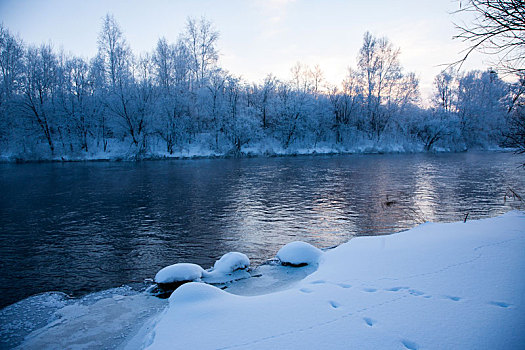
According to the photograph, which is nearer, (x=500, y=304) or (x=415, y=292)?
(x=500, y=304)

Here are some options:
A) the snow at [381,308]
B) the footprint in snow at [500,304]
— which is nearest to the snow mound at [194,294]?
the snow at [381,308]

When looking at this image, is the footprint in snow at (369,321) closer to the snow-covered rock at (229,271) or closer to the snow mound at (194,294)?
the snow mound at (194,294)

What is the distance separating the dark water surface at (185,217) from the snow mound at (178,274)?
1.10 m

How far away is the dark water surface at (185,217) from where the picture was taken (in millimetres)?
6945

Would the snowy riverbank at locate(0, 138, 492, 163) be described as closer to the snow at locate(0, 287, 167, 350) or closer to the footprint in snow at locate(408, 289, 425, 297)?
the snow at locate(0, 287, 167, 350)

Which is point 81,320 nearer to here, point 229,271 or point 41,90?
point 229,271

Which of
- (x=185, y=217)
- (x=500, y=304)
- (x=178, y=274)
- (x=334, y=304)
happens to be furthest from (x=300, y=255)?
(x=185, y=217)

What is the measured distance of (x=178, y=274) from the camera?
5445 mm

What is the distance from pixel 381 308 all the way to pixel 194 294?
2431mm

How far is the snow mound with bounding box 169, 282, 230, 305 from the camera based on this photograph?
4008mm

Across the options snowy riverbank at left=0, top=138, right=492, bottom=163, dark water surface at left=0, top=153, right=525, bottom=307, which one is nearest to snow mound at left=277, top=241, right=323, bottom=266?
dark water surface at left=0, top=153, right=525, bottom=307

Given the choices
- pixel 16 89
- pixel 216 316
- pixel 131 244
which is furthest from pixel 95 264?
pixel 16 89

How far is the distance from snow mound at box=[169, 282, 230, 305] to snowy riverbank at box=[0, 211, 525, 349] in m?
0.02

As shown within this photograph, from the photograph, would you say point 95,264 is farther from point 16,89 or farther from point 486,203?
point 16,89
